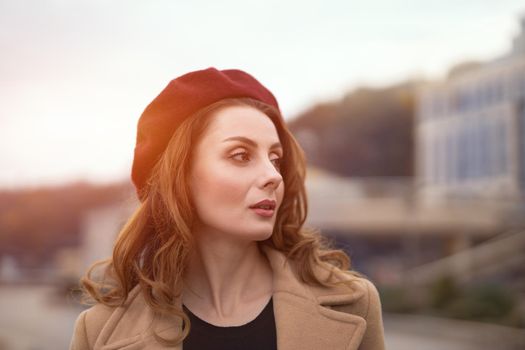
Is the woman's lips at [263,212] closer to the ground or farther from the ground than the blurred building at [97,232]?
farther from the ground

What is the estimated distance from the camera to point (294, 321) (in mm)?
2967

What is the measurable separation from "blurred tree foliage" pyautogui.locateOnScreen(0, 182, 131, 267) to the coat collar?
4393 centimetres

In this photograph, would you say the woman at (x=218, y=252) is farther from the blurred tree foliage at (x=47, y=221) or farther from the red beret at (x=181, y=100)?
the blurred tree foliage at (x=47, y=221)

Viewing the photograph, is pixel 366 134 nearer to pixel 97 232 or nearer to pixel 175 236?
pixel 97 232

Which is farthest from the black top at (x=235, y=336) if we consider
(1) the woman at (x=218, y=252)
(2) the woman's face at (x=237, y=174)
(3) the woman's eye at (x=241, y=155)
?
(3) the woman's eye at (x=241, y=155)

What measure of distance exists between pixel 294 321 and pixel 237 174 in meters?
0.63

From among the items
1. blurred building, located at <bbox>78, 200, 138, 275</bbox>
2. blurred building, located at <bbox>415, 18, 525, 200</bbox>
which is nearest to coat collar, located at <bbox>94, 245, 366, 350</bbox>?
blurred building, located at <bbox>415, 18, 525, 200</bbox>

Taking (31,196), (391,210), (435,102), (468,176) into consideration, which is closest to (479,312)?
(391,210)

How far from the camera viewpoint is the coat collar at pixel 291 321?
116 inches

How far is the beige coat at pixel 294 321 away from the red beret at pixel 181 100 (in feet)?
1.96

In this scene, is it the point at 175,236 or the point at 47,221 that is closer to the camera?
the point at 175,236

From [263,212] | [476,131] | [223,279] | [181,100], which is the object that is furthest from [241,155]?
[476,131]

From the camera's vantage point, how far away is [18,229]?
47562 millimetres

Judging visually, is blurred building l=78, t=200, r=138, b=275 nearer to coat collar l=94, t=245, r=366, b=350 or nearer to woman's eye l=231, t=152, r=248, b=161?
coat collar l=94, t=245, r=366, b=350
